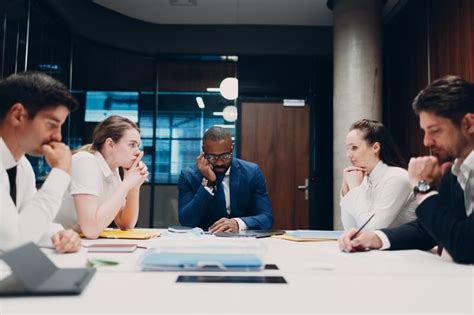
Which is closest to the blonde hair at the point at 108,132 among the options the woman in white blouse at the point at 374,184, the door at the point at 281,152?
the woman in white blouse at the point at 374,184

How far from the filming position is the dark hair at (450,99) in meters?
1.50

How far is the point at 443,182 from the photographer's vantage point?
5.31ft

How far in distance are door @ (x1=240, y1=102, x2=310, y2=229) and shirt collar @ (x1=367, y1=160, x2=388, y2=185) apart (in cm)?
334

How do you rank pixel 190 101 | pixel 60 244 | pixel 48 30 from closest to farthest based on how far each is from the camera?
pixel 60 244 < pixel 48 30 < pixel 190 101

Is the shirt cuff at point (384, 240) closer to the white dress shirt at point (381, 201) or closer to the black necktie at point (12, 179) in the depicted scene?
the white dress shirt at point (381, 201)

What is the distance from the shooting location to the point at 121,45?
17.9 feet

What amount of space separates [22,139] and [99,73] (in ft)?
14.1

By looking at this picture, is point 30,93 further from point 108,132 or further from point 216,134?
point 216,134

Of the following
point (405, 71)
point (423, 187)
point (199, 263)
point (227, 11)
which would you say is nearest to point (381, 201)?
point (423, 187)

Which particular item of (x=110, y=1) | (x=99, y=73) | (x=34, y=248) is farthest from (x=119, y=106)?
(x=34, y=248)

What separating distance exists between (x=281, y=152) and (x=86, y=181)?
4.01 meters

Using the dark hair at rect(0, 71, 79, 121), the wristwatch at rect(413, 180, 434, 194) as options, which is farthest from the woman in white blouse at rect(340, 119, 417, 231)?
the dark hair at rect(0, 71, 79, 121)

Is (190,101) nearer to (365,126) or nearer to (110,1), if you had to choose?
(110,1)

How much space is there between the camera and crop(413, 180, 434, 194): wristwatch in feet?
5.09
